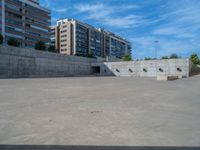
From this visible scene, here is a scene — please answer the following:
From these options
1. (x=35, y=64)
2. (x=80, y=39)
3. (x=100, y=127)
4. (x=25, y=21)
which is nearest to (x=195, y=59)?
(x=35, y=64)

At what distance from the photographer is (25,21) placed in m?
64.0

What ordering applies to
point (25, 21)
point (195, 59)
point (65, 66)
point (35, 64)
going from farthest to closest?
point (25, 21) < point (195, 59) < point (65, 66) < point (35, 64)

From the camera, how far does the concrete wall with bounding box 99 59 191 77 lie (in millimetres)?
33656

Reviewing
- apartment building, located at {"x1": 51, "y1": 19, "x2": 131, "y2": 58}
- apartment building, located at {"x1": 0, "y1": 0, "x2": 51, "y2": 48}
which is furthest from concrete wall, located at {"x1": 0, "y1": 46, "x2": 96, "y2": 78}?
apartment building, located at {"x1": 51, "y1": 19, "x2": 131, "y2": 58}

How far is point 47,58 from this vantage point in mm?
34938

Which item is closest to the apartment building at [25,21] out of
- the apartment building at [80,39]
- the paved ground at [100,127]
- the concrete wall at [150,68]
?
the apartment building at [80,39]

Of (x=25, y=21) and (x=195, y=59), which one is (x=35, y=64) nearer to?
(x=25, y=21)

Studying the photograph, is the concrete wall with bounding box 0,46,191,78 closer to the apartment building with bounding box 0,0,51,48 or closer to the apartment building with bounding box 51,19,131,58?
the apartment building with bounding box 0,0,51,48

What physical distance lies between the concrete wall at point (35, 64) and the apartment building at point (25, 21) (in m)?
29.6

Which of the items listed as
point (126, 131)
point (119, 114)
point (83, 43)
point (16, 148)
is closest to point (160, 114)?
point (119, 114)

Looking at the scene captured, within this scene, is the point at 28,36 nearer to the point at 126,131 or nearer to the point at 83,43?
the point at 83,43

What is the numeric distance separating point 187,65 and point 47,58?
26.6 metres

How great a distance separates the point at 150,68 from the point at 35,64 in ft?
75.8

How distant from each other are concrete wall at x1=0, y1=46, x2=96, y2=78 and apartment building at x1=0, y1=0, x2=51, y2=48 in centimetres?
2959
